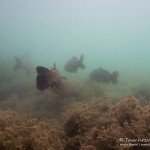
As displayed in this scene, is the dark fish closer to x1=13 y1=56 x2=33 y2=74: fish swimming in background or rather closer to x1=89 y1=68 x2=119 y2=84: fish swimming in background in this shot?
x1=89 y1=68 x2=119 y2=84: fish swimming in background

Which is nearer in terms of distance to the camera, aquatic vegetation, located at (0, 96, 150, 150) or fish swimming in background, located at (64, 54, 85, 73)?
aquatic vegetation, located at (0, 96, 150, 150)

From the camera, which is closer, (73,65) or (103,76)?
(103,76)

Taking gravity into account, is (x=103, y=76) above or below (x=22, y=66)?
below

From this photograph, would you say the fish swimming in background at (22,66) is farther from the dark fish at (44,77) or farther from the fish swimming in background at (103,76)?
the dark fish at (44,77)

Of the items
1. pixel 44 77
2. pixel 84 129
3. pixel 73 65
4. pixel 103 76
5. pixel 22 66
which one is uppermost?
pixel 22 66

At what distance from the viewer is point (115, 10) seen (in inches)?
7702

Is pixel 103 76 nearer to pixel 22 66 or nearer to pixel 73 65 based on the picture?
pixel 73 65

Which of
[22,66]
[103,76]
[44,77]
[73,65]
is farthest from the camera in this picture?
[22,66]

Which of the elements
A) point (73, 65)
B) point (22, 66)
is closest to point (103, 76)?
point (73, 65)

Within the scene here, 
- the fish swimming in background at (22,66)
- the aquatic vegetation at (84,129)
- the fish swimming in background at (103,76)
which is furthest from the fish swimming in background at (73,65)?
the aquatic vegetation at (84,129)

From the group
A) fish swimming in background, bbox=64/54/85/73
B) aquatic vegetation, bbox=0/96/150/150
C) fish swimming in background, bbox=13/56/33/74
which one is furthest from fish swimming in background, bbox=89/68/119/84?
aquatic vegetation, bbox=0/96/150/150

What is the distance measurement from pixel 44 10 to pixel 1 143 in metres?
190

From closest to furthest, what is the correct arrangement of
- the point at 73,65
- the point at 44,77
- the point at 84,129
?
the point at 84,129, the point at 44,77, the point at 73,65

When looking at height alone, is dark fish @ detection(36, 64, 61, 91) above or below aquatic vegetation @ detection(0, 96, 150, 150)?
above
